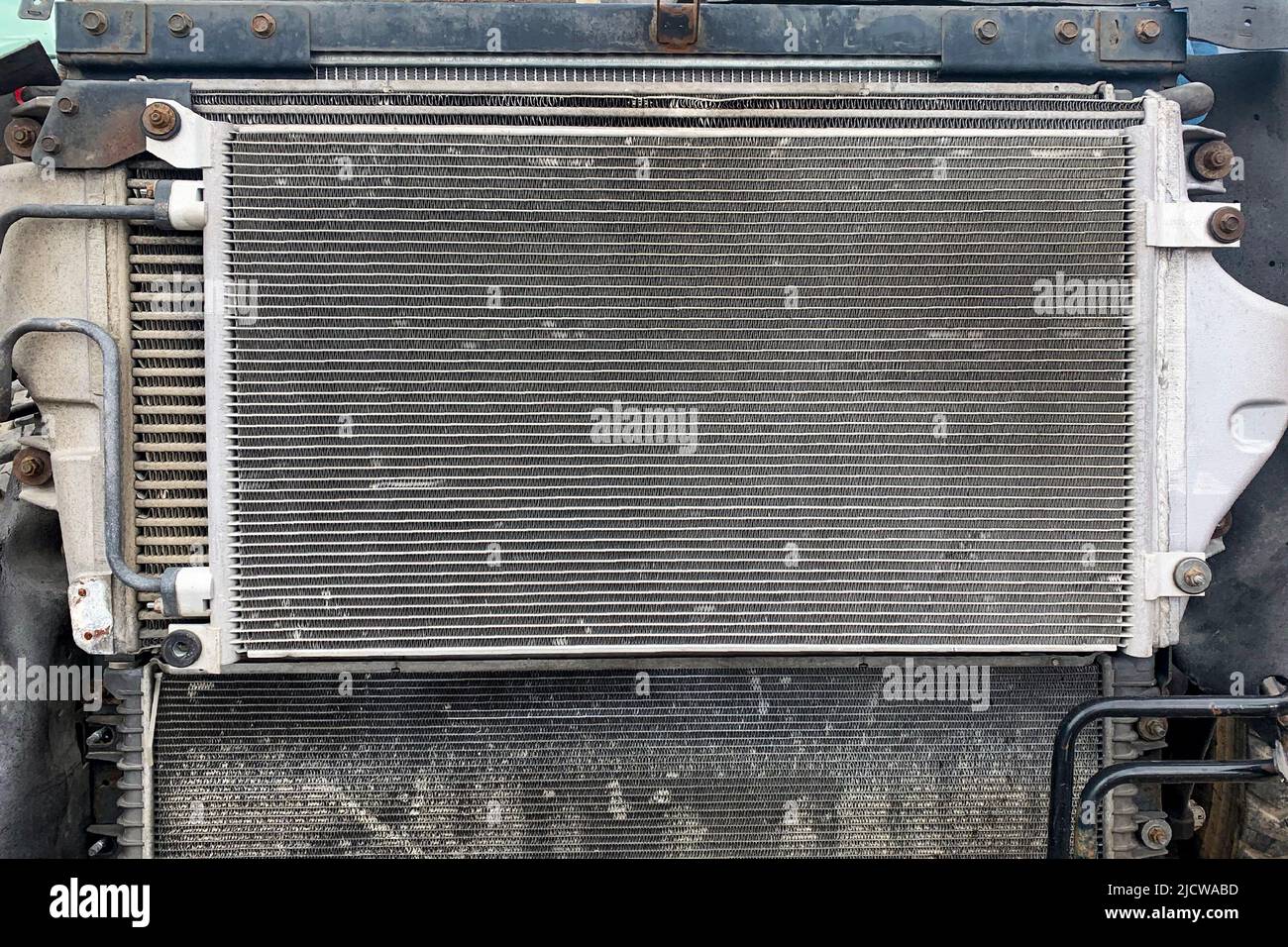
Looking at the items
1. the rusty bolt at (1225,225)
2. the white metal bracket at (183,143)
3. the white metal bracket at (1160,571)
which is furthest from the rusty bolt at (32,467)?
the rusty bolt at (1225,225)

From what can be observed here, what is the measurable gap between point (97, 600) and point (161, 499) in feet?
1.11

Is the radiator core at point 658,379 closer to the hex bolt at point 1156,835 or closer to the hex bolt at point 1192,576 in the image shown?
the hex bolt at point 1192,576

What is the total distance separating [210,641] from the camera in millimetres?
2197

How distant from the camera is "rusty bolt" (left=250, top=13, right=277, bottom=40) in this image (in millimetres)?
2352

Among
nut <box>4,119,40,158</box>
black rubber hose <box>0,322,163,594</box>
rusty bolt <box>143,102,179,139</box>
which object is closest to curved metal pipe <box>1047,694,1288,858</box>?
black rubber hose <box>0,322,163,594</box>

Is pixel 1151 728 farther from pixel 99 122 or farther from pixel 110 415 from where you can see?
pixel 99 122

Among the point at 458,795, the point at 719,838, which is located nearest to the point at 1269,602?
the point at 719,838

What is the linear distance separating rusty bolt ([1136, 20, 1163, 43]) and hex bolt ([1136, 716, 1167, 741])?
211cm

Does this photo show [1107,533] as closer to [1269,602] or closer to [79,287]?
[1269,602]

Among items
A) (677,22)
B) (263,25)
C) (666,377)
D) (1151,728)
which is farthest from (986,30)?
(1151,728)

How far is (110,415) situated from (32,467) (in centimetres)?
43

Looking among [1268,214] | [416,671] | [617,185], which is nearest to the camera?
[617,185]

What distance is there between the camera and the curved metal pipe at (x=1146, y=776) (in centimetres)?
215

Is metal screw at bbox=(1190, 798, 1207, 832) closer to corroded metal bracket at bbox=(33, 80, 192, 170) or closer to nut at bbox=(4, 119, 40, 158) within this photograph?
corroded metal bracket at bbox=(33, 80, 192, 170)
